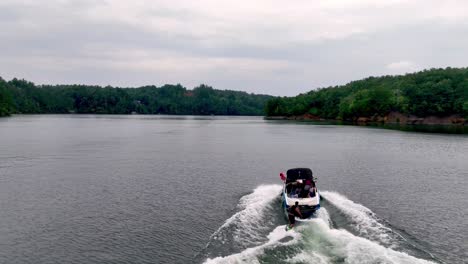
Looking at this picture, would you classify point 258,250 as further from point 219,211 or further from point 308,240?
point 219,211

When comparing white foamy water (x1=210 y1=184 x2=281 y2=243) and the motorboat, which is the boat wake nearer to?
white foamy water (x1=210 y1=184 x2=281 y2=243)

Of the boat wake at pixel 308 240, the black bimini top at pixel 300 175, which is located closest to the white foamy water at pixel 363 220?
the boat wake at pixel 308 240

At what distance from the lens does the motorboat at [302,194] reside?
3059cm

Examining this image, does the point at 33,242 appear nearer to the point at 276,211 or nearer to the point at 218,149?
the point at 276,211

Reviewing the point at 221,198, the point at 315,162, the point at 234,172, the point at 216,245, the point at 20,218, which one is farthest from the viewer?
the point at 315,162

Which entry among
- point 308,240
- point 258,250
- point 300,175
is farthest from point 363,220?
point 258,250

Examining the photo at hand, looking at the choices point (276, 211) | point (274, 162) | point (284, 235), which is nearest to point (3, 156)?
point (274, 162)

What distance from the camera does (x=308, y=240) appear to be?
2548 cm

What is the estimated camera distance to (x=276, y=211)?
34500 millimetres

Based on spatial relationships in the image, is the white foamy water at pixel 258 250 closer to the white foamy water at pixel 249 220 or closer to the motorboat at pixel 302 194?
the white foamy water at pixel 249 220

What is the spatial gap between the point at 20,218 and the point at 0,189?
484 inches

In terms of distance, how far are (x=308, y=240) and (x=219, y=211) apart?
10.2 m

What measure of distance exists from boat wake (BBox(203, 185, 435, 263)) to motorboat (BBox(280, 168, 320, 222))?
110 centimetres

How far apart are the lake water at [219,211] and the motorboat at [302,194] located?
3.60 feet
